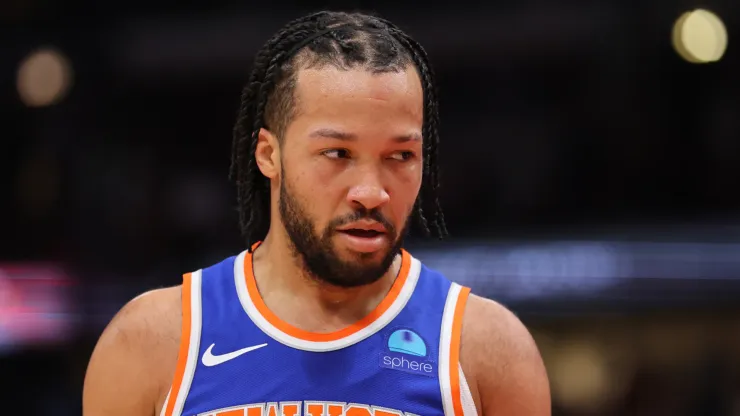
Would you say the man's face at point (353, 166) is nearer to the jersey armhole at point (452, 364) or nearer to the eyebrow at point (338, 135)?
the eyebrow at point (338, 135)

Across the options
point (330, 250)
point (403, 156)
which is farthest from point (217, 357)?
point (403, 156)

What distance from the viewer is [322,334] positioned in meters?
1.87

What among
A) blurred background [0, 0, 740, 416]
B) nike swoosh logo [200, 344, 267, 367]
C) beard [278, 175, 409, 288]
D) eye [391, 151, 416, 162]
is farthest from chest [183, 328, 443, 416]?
blurred background [0, 0, 740, 416]

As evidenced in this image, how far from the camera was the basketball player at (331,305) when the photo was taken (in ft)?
5.81

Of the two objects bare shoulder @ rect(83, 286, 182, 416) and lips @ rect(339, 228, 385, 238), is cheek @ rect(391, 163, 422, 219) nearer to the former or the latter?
lips @ rect(339, 228, 385, 238)

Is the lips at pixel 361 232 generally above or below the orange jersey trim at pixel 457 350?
above

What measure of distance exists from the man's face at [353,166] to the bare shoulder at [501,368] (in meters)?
0.23

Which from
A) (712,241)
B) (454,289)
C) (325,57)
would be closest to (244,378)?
(454,289)

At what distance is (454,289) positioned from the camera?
197 cm

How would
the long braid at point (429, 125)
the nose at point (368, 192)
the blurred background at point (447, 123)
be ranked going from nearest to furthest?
the nose at point (368, 192) → the long braid at point (429, 125) → the blurred background at point (447, 123)

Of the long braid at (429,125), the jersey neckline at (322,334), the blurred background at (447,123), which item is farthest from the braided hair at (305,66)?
the blurred background at (447,123)

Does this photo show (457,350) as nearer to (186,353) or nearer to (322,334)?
(322,334)

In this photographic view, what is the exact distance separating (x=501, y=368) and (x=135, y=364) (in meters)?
0.72

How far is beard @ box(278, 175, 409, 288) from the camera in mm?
1797
